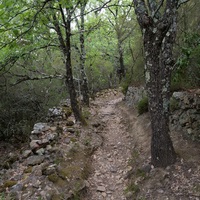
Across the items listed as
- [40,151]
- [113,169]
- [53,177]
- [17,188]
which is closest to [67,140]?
[40,151]

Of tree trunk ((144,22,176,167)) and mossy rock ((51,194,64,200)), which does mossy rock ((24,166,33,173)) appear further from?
tree trunk ((144,22,176,167))

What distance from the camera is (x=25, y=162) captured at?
240 inches

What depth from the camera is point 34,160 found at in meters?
5.99

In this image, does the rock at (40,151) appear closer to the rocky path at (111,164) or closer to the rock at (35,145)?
the rock at (35,145)

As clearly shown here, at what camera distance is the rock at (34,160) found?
5.91 m

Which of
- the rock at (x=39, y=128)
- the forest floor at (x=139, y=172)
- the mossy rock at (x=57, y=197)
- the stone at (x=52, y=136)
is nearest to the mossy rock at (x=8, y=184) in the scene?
the mossy rock at (x=57, y=197)

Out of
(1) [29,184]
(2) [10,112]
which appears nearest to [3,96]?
(2) [10,112]

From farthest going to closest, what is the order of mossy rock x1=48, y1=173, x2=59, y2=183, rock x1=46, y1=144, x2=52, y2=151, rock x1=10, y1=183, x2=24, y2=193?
1. rock x1=46, y1=144, x2=52, y2=151
2. mossy rock x1=48, y1=173, x2=59, y2=183
3. rock x1=10, y1=183, x2=24, y2=193

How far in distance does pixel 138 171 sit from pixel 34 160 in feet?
9.45

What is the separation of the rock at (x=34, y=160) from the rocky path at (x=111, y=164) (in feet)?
4.88

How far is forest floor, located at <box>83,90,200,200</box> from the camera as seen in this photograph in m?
4.46

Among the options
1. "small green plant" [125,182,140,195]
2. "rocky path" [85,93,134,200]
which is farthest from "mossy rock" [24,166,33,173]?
"small green plant" [125,182,140,195]

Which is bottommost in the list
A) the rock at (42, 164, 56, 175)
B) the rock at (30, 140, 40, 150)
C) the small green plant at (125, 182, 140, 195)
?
the small green plant at (125, 182, 140, 195)

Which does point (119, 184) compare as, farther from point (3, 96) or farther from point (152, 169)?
point (3, 96)
